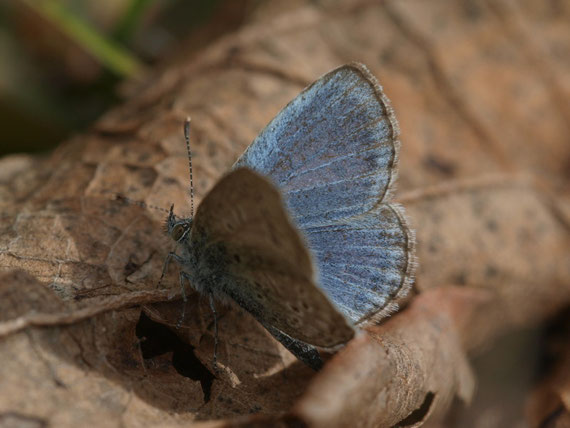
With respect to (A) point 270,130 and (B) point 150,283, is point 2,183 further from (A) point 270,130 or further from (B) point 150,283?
Result: (A) point 270,130

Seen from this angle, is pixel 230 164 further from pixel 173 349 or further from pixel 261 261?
pixel 173 349

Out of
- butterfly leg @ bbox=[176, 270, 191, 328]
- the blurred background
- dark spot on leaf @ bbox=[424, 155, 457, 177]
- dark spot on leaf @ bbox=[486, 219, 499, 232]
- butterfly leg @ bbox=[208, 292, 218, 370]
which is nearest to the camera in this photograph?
butterfly leg @ bbox=[208, 292, 218, 370]

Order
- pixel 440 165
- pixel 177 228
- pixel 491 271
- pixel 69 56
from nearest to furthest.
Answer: pixel 177 228 < pixel 491 271 < pixel 440 165 < pixel 69 56

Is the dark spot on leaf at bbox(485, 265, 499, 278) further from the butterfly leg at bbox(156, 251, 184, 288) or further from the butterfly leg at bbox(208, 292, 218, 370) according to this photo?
the butterfly leg at bbox(156, 251, 184, 288)

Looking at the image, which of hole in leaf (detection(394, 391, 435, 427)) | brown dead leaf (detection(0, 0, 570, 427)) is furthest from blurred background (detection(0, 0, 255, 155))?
hole in leaf (detection(394, 391, 435, 427))

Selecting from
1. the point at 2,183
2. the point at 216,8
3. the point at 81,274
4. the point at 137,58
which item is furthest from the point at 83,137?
the point at 216,8

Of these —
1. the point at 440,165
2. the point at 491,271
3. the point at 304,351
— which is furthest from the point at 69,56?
the point at 491,271
